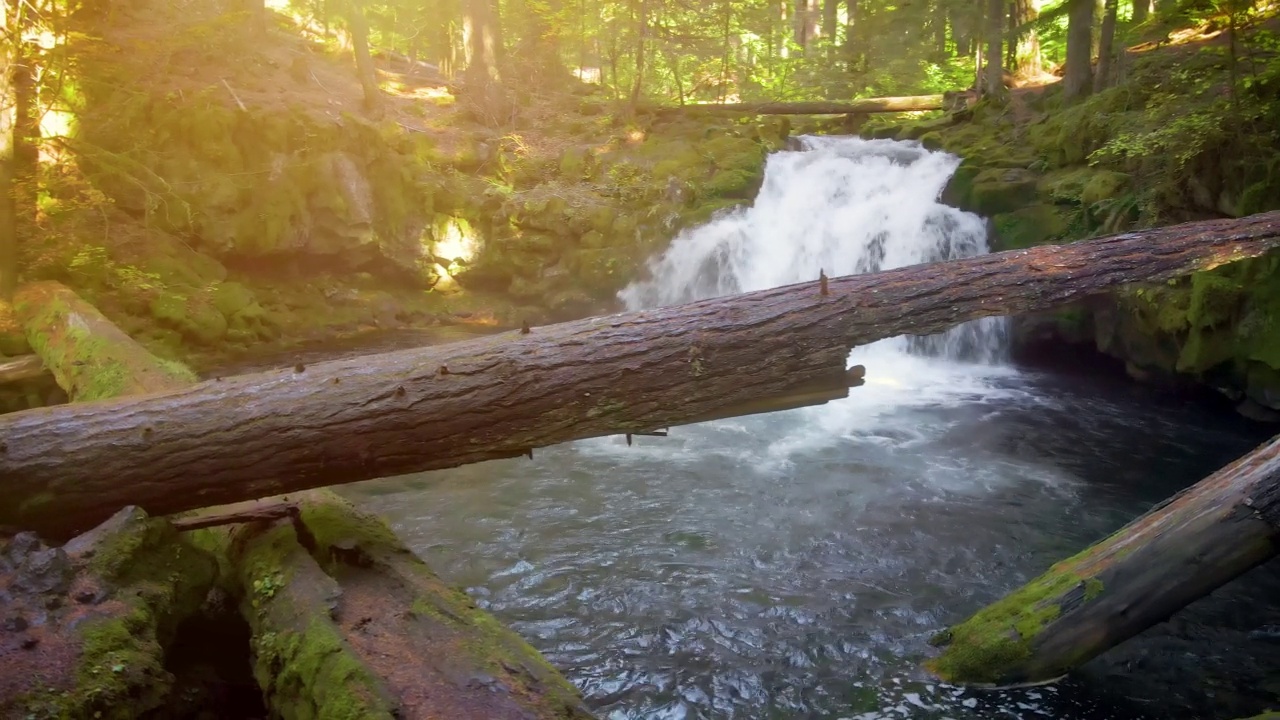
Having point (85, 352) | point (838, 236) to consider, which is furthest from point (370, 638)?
point (838, 236)

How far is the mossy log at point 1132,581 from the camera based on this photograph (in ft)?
13.0

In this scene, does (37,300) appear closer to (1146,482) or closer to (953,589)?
(953,589)

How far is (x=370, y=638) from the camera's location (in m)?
3.22

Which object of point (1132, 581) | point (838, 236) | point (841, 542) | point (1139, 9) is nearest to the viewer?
point (1132, 581)

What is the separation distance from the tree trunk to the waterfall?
2824 mm

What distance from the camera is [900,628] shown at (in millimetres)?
5082

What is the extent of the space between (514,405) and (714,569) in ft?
8.54

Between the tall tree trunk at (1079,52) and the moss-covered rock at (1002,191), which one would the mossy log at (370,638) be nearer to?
the moss-covered rock at (1002,191)

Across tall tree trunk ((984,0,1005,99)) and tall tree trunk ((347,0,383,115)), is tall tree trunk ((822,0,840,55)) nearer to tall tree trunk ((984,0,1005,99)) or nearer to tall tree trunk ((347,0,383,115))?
tall tree trunk ((984,0,1005,99))

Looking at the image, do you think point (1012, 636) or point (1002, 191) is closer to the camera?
point (1012, 636)

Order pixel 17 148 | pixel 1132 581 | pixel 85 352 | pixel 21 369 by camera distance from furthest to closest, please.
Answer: pixel 17 148 < pixel 21 369 < pixel 85 352 < pixel 1132 581

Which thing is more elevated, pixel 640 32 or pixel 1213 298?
pixel 640 32

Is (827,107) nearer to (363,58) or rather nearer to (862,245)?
(862,245)

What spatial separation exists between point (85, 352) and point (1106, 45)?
16.3 metres
